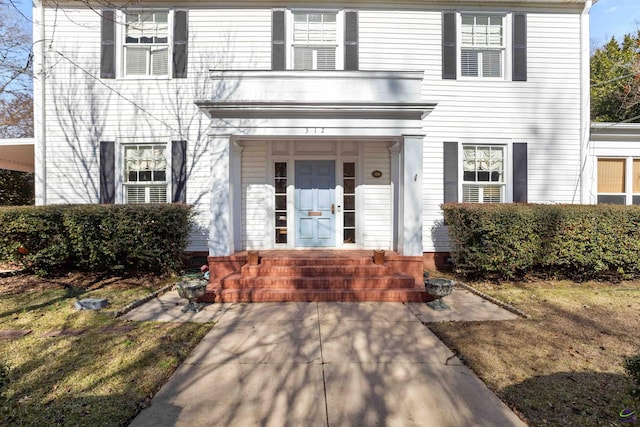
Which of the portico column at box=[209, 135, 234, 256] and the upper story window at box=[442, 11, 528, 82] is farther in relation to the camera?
the upper story window at box=[442, 11, 528, 82]

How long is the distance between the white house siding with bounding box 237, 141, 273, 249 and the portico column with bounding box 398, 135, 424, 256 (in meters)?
3.16

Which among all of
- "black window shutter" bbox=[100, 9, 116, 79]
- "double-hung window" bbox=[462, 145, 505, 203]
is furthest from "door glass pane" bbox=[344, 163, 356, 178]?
"black window shutter" bbox=[100, 9, 116, 79]

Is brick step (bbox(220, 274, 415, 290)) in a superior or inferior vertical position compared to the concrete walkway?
superior

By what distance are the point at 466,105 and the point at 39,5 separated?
34.2 feet

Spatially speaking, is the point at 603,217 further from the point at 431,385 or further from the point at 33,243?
the point at 33,243

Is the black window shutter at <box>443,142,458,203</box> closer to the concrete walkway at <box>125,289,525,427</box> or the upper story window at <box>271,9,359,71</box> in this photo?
the upper story window at <box>271,9,359,71</box>

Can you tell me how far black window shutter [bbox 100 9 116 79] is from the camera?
765cm

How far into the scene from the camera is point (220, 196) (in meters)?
6.10

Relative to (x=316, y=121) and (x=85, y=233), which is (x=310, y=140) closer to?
(x=316, y=121)

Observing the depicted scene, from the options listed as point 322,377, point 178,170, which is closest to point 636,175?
point 322,377

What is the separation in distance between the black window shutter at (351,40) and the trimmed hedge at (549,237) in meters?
4.21

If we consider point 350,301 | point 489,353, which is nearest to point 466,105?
point 350,301

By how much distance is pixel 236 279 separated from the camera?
5.75 metres

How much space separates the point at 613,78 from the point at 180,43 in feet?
56.8
